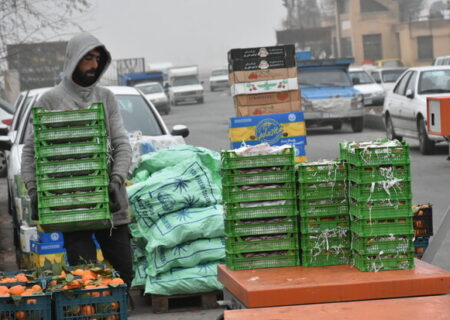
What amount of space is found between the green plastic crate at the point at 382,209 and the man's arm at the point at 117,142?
A: 1550 millimetres

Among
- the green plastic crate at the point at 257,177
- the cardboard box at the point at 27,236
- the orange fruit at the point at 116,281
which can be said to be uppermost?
the green plastic crate at the point at 257,177

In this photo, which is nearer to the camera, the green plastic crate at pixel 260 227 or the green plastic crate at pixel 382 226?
the green plastic crate at pixel 382 226

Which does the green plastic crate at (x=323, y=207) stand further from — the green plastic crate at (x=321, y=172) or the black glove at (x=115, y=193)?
the black glove at (x=115, y=193)

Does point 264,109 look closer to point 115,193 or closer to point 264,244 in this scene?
point 115,193

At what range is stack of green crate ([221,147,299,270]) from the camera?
19.0ft

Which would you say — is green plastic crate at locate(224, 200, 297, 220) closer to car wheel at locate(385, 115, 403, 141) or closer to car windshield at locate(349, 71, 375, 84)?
car wheel at locate(385, 115, 403, 141)

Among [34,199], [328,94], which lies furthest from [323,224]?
[328,94]

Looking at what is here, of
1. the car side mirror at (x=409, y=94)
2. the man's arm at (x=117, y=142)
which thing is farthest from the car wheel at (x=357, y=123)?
the man's arm at (x=117, y=142)

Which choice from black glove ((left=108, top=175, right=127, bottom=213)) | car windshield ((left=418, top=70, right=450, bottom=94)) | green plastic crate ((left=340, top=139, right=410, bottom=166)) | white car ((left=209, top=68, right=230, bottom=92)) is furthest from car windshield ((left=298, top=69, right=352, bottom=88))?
white car ((left=209, top=68, right=230, bottom=92))

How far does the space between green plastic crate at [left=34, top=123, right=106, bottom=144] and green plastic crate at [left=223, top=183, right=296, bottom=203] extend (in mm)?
939

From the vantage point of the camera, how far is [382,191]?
18.3 ft

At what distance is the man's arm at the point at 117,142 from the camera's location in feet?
21.0

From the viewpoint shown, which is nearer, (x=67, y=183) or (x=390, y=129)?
(x=67, y=183)

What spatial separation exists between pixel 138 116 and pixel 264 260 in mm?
6065
